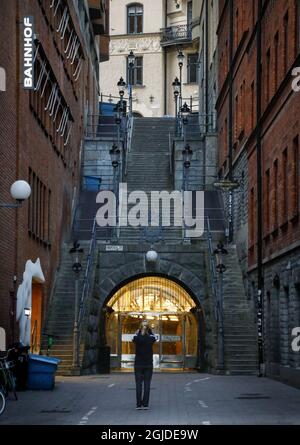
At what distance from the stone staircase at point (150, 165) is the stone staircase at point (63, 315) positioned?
9.49ft

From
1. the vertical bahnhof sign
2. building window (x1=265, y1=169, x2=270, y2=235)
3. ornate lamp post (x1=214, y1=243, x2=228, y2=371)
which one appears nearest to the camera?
the vertical bahnhof sign

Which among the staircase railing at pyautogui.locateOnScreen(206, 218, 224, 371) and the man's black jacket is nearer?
the man's black jacket

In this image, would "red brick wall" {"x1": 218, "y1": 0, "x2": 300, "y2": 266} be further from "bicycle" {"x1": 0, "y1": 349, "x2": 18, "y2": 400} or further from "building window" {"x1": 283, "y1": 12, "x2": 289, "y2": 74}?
"bicycle" {"x1": 0, "y1": 349, "x2": 18, "y2": 400}

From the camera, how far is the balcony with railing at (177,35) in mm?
88562

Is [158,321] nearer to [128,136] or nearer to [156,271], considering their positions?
[156,271]

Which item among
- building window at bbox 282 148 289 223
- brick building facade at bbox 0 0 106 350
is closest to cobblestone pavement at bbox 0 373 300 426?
brick building facade at bbox 0 0 106 350

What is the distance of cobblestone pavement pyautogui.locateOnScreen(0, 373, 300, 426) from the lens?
793 inches

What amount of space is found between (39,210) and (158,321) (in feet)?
36.1

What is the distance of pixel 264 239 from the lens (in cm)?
3762

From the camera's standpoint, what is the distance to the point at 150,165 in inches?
2226

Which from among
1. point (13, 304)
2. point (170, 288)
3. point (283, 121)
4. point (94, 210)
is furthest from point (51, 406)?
point (94, 210)

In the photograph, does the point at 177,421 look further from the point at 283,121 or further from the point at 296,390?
the point at 283,121

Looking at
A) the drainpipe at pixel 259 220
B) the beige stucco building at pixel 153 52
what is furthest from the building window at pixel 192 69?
the drainpipe at pixel 259 220

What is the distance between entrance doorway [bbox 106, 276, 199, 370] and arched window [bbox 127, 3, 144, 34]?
158 feet
